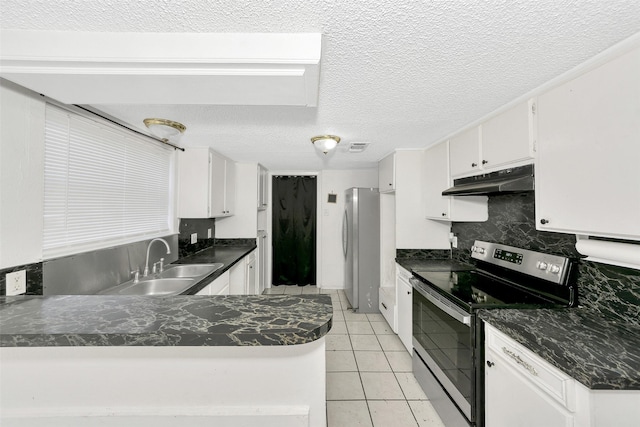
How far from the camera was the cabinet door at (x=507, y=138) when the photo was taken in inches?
60.8

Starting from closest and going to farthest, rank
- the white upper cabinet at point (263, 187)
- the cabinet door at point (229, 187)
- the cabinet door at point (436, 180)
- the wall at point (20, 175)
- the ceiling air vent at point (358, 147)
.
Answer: the wall at point (20, 175), the cabinet door at point (436, 180), the ceiling air vent at point (358, 147), the cabinet door at point (229, 187), the white upper cabinet at point (263, 187)

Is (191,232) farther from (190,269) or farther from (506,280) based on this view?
(506,280)

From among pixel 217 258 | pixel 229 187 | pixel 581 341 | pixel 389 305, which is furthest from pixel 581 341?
pixel 229 187

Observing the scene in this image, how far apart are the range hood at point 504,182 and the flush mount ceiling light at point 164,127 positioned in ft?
7.63

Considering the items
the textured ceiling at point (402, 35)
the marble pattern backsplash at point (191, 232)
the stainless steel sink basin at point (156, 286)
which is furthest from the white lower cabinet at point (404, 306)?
the marble pattern backsplash at point (191, 232)

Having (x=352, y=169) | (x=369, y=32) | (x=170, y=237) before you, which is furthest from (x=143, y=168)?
(x=352, y=169)

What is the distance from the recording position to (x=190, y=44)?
3.33 feet

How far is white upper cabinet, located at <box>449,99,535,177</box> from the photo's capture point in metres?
1.54

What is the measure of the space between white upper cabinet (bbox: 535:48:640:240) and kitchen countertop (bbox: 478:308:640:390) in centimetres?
47

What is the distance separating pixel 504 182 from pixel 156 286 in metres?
2.84

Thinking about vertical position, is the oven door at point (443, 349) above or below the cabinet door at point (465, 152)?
below

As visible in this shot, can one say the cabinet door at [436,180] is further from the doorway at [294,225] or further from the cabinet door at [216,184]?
the cabinet door at [216,184]

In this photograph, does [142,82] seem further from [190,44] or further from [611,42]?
[611,42]

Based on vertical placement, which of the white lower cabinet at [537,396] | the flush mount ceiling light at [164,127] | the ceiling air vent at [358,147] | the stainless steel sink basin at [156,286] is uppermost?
the ceiling air vent at [358,147]
